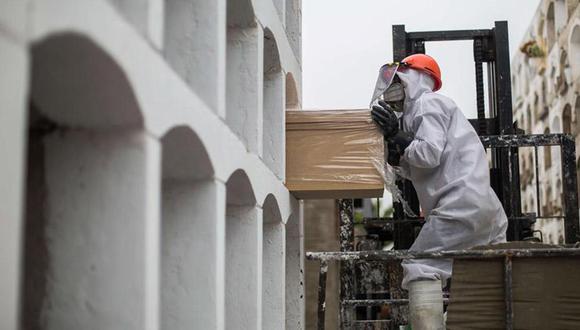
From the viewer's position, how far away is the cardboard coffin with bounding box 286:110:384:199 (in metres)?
6.80

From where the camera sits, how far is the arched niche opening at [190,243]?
4508 mm

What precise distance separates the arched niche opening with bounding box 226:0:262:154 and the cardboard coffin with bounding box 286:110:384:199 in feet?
3.46

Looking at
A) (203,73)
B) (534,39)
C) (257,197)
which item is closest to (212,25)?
(203,73)

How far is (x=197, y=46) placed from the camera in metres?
4.66

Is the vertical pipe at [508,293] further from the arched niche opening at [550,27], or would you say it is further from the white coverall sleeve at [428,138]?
the arched niche opening at [550,27]

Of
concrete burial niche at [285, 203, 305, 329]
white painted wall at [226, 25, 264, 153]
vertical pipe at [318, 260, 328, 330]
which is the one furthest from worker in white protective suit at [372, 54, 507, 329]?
concrete burial niche at [285, 203, 305, 329]

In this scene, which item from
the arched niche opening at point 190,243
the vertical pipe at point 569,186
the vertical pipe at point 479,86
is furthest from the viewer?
the vertical pipe at point 479,86

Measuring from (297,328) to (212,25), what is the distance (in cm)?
430

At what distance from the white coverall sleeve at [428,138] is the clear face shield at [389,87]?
1.44 feet

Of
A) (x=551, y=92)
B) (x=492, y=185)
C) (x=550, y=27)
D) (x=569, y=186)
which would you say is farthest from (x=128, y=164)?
(x=550, y=27)

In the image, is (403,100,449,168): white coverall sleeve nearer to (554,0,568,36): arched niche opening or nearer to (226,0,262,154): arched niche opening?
(226,0,262,154): arched niche opening

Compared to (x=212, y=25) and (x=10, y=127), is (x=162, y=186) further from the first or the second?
(x=10, y=127)

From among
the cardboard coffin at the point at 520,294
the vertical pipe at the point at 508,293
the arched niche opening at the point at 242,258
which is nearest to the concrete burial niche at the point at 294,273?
the arched niche opening at the point at 242,258

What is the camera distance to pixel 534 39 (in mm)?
32844
